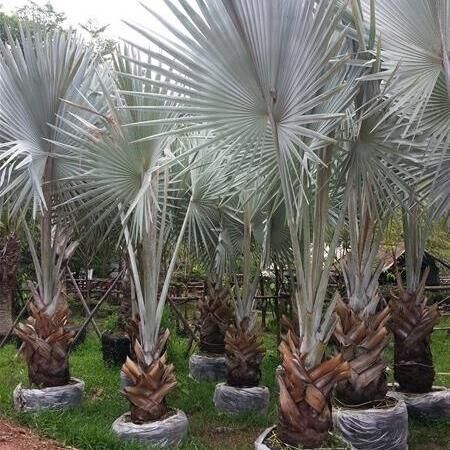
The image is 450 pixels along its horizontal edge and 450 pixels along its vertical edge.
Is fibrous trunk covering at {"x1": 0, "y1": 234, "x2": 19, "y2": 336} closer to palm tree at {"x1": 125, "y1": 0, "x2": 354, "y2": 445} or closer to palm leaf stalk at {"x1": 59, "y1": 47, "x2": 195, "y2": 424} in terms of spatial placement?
palm leaf stalk at {"x1": 59, "y1": 47, "x2": 195, "y2": 424}

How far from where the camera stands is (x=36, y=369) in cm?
576

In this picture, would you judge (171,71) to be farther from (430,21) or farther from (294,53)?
(430,21)

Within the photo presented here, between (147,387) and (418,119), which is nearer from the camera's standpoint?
(418,119)

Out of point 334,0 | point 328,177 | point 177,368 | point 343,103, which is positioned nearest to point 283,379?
point 328,177

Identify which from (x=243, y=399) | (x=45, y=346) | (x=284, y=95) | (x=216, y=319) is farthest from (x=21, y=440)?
(x=284, y=95)

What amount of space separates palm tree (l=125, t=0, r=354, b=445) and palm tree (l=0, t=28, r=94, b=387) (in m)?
2.07

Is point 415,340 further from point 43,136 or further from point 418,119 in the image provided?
point 43,136

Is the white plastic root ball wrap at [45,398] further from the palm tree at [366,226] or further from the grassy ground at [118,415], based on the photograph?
the palm tree at [366,226]

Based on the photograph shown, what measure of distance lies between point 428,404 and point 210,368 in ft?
8.88

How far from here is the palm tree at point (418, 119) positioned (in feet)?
11.2

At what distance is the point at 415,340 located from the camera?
558 cm

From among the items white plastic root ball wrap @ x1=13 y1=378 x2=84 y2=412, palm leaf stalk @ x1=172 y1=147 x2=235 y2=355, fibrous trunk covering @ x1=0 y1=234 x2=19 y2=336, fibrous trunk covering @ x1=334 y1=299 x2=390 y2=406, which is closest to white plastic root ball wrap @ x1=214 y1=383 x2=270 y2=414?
palm leaf stalk @ x1=172 y1=147 x2=235 y2=355

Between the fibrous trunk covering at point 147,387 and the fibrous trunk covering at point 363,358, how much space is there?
1.41 meters

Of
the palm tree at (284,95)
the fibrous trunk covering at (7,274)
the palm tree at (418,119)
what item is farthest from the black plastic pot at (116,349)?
the palm tree at (284,95)
